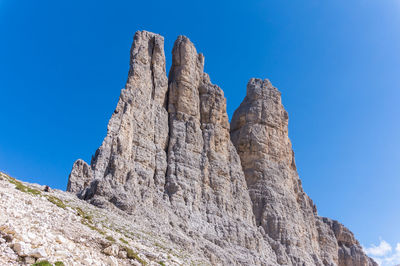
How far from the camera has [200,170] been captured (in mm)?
63406

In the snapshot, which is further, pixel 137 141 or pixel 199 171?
pixel 199 171

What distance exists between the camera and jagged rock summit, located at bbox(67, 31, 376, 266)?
50094 mm

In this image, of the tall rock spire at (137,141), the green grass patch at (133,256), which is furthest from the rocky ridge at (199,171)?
the green grass patch at (133,256)

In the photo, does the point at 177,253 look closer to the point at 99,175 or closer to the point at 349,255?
the point at 99,175

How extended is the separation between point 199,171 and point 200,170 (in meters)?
0.47

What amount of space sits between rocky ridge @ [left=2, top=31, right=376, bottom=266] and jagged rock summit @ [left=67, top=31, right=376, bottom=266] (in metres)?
0.15

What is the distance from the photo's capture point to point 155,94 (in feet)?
214

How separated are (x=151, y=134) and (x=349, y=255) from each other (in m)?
54.8

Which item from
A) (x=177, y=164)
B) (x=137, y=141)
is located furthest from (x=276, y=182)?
(x=137, y=141)

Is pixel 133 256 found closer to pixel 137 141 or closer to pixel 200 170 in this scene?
pixel 137 141

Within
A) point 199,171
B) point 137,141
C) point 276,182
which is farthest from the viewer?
point 276,182

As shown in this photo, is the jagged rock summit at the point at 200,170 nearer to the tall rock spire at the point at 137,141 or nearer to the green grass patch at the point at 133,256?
the tall rock spire at the point at 137,141

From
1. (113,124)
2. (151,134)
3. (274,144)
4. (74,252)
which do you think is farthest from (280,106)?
(74,252)

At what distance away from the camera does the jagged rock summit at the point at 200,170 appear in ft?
164
